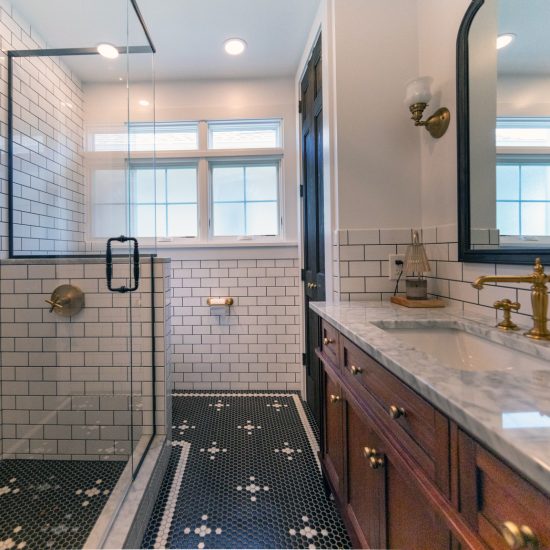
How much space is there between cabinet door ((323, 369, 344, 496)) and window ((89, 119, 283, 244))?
5.49 ft

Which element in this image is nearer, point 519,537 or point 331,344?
point 519,537

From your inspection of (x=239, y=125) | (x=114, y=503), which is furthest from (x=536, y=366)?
(x=239, y=125)

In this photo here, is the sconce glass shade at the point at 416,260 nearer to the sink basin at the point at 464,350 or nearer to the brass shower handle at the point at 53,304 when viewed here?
the sink basin at the point at 464,350

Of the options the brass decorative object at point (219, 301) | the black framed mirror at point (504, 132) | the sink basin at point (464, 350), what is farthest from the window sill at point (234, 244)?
the sink basin at point (464, 350)

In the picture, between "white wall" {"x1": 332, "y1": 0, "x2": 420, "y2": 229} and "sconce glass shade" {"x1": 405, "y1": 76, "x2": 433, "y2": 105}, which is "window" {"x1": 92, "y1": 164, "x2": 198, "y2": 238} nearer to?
"white wall" {"x1": 332, "y1": 0, "x2": 420, "y2": 229}

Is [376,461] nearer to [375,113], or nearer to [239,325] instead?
[375,113]

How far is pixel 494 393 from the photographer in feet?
1.66

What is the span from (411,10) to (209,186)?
182cm

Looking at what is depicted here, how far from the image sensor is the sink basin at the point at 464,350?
0.85 m

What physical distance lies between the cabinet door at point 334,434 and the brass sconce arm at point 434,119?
4.05 ft

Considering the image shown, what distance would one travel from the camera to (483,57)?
3.85 ft

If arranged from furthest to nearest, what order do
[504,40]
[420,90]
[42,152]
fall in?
[42,152], [420,90], [504,40]

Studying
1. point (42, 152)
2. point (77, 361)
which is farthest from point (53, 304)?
point (42, 152)

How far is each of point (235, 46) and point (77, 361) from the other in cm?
239
